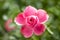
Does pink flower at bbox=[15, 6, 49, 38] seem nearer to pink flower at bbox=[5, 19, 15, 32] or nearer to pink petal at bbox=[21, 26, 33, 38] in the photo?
pink petal at bbox=[21, 26, 33, 38]

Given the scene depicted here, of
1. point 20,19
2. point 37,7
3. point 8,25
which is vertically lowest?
point 8,25

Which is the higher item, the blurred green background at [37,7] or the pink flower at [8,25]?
the blurred green background at [37,7]

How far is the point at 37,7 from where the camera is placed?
1190mm

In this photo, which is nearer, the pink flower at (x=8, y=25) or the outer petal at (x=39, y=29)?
the outer petal at (x=39, y=29)

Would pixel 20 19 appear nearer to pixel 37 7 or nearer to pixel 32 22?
pixel 32 22

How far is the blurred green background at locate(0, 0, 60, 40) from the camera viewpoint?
0.87 metres

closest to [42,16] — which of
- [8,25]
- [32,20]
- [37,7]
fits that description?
[32,20]

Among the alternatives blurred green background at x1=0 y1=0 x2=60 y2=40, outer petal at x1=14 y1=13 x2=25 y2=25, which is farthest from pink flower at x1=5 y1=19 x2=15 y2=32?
outer petal at x1=14 y1=13 x2=25 y2=25

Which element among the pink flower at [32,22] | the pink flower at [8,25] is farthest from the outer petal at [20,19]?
the pink flower at [8,25]

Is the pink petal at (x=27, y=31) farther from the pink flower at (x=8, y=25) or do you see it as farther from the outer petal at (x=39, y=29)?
the pink flower at (x=8, y=25)

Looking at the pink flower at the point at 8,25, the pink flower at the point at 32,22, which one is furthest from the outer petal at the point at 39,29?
the pink flower at the point at 8,25

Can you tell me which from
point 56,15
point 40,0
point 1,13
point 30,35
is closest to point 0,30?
point 1,13

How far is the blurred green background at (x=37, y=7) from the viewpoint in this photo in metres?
0.87

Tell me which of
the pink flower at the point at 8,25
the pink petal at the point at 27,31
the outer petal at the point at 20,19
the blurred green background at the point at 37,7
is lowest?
the pink flower at the point at 8,25
